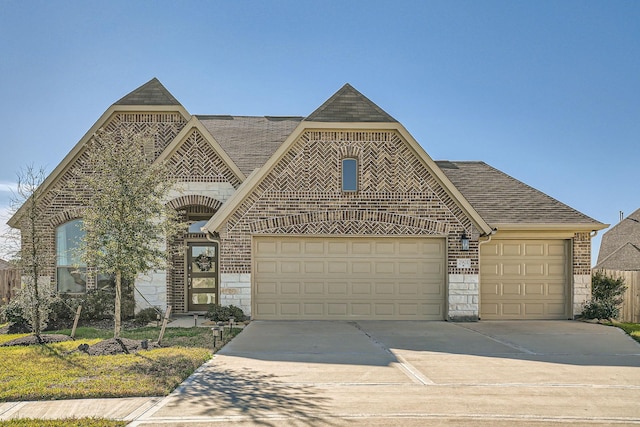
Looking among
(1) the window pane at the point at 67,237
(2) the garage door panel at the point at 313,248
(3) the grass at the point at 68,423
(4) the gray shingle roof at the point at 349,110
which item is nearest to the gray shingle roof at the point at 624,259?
(4) the gray shingle roof at the point at 349,110

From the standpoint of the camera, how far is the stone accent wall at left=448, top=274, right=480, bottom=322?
600 inches

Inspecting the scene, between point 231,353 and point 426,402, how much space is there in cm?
439

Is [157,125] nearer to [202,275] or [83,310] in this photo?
[202,275]

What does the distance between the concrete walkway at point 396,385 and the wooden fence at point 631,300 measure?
16.3 feet

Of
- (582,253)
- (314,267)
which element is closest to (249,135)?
(314,267)

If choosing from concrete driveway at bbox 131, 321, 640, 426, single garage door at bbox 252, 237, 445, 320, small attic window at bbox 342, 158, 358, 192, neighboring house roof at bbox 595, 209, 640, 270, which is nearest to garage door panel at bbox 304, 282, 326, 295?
single garage door at bbox 252, 237, 445, 320

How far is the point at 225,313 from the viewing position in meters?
14.4

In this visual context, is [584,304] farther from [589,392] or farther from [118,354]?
[118,354]

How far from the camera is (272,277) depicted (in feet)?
49.9

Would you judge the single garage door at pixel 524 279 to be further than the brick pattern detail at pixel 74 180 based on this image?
No

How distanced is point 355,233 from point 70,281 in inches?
332

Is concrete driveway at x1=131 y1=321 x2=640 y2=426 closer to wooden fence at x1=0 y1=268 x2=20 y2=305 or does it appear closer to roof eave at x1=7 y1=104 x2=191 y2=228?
roof eave at x1=7 y1=104 x2=191 y2=228

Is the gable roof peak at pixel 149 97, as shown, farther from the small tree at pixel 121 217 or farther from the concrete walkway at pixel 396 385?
the concrete walkway at pixel 396 385

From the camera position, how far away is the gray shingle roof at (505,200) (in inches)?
618
